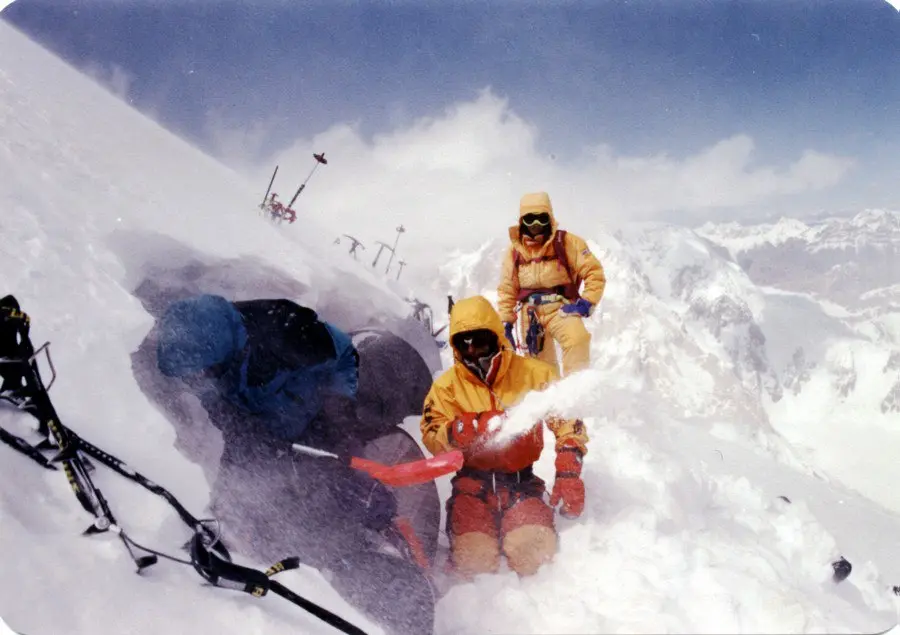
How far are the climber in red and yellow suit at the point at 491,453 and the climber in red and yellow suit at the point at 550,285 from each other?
474 millimetres

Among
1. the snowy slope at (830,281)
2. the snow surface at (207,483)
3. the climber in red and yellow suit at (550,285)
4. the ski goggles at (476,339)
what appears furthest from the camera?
the snowy slope at (830,281)

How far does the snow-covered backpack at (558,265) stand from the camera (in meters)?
2.65

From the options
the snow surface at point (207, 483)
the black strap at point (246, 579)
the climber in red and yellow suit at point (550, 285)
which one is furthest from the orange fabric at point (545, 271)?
the black strap at point (246, 579)

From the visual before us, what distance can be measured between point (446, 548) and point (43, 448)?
1.57 meters

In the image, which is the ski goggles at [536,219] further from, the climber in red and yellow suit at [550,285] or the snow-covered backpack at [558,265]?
the snow-covered backpack at [558,265]

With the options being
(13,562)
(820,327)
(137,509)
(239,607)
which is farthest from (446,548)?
(820,327)

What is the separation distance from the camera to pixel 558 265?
269cm

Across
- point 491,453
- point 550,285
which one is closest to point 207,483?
point 491,453

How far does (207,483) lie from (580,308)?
1878 mm

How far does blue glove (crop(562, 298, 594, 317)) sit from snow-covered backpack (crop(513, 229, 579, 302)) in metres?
0.10

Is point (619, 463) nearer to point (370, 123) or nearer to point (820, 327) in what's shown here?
point (370, 123)

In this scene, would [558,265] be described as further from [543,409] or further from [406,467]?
[406,467]

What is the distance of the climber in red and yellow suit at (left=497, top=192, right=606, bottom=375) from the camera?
2.60 m

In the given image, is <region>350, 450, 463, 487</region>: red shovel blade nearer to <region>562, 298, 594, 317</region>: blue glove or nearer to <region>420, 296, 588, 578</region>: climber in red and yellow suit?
<region>420, 296, 588, 578</region>: climber in red and yellow suit
